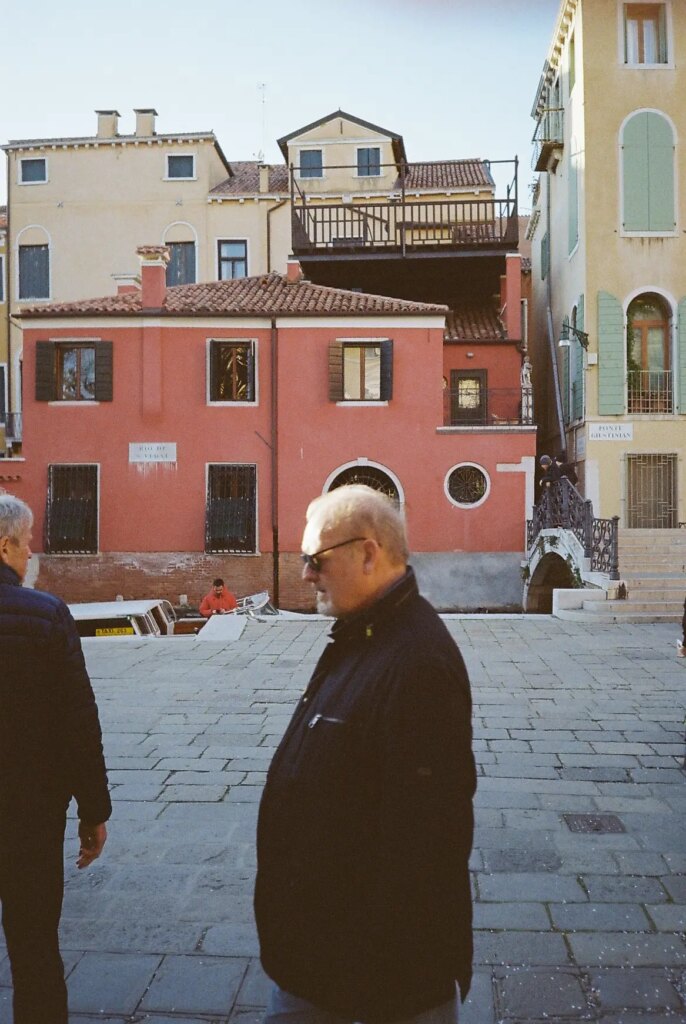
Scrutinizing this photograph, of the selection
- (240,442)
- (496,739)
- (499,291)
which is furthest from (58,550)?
(496,739)

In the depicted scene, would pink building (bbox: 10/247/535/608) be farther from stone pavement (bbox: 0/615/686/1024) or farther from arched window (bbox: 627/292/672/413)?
stone pavement (bbox: 0/615/686/1024)

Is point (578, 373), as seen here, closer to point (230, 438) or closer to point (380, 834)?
point (230, 438)

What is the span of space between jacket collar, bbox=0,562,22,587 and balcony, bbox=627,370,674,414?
18.7 metres

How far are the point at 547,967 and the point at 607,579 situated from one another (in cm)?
1099

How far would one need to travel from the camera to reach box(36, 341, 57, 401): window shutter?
21.4 metres

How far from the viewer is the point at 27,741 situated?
8.31ft

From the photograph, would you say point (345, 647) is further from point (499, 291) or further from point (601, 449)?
point (499, 291)

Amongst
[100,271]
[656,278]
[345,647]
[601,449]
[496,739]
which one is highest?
[100,271]

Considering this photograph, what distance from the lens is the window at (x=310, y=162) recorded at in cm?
2870

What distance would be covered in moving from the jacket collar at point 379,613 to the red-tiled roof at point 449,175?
2749 cm

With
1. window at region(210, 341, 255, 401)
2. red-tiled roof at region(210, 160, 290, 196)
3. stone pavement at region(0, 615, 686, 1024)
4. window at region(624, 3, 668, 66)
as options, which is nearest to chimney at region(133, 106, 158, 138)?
red-tiled roof at region(210, 160, 290, 196)

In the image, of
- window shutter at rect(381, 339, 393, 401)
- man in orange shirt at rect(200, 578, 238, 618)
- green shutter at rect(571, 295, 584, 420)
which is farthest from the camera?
window shutter at rect(381, 339, 393, 401)

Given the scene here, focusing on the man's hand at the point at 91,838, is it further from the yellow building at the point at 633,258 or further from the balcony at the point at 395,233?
the balcony at the point at 395,233

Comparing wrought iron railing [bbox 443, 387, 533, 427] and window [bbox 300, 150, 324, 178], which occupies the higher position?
window [bbox 300, 150, 324, 178]
